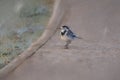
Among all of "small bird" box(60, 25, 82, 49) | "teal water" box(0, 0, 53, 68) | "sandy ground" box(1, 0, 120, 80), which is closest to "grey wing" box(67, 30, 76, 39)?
"small bird" box(60, 25, 82, 49)

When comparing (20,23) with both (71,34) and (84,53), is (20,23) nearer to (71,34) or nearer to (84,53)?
(71,34)

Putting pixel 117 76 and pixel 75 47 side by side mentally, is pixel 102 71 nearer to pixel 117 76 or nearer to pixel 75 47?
pixel 117 76

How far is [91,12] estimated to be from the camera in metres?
12.8

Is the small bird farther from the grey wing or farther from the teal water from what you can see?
the teal water

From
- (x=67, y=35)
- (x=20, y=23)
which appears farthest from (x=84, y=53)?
(x=20, y=23)

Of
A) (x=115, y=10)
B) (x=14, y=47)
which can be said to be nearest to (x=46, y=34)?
(x=14, y=47)

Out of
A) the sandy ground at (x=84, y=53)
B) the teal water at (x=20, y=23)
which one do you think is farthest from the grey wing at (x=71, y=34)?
the teal water at (x=20, y=23)

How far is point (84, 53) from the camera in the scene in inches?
407

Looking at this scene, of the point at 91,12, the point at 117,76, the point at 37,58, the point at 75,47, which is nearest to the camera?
the point at 117,76

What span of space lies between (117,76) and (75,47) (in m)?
1.82

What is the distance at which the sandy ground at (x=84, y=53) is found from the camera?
943 cm

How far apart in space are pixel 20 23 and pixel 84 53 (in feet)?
14.0

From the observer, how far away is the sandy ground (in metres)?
9.43

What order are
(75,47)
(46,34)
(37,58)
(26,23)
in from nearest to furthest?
(37,58)
(75,47)
(46,34)
(26,23)
